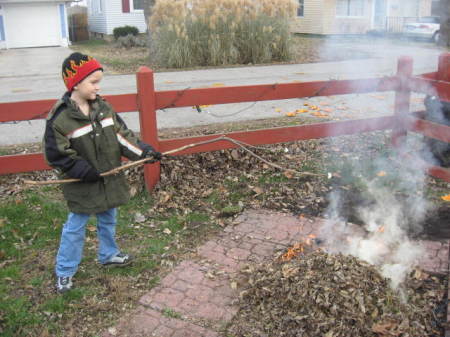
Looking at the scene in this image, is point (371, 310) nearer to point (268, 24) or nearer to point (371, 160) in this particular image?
point (371, 160)

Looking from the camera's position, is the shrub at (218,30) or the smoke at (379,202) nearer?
the smoke at (379,202)

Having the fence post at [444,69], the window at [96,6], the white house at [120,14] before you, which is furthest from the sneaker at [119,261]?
the window at [96,6]

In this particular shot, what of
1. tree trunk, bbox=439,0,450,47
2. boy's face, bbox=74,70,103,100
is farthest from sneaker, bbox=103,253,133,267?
tree trunk, bbox=439,0,450,47

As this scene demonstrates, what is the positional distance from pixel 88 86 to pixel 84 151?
1.46 ft

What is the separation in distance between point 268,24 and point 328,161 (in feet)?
31.1

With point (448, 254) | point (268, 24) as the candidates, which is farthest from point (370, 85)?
point (268, 24)

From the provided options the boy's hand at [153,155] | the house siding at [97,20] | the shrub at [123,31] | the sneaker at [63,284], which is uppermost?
the house siding at [97,20]

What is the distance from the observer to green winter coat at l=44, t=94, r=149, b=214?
10.6 feet

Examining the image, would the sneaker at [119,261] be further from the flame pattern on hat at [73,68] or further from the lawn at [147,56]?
the lawn at [147,56]

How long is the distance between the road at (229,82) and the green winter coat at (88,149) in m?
2.58

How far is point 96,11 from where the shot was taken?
29547mm

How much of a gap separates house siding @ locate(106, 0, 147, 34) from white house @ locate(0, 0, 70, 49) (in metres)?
2.55

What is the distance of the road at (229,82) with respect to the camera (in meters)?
7.98

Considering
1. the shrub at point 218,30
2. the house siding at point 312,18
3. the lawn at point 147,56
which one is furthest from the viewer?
the house siding at point 312,18
